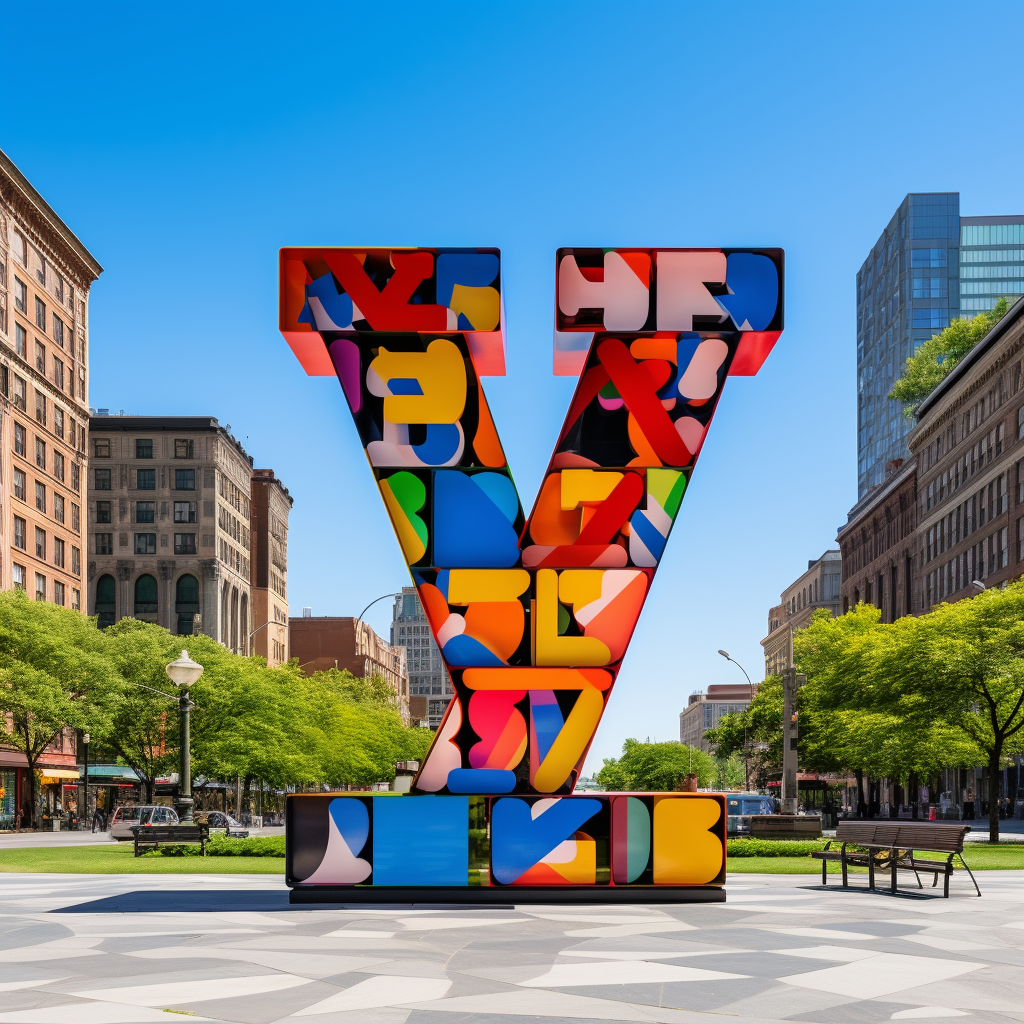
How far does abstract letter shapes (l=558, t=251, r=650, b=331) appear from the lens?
1811cm

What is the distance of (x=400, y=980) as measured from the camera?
1135 centimetres

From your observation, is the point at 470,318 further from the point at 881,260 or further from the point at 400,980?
→ the point at 881,260

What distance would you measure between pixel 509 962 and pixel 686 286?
385 inches

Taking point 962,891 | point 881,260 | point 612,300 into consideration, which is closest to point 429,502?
point 612,300

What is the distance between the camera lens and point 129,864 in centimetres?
2862

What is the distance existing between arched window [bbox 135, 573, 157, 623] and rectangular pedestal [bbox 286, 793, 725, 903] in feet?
371

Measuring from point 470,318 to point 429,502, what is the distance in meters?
2.63

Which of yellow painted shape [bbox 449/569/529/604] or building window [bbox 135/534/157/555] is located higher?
building window [bbox 135/534/157/555]

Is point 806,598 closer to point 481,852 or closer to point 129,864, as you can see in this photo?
point 129,864

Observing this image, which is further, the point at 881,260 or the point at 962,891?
the point at 881,260

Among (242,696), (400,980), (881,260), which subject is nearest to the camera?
(400,980)

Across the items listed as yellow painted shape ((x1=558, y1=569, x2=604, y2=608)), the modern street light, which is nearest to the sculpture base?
yellow painted shape ((x1=558, y1=569, x2=604, y2=608))

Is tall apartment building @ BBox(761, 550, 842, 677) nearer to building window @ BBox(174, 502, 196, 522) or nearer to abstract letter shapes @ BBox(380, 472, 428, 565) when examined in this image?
building window @ BBox(174, 502, 196, 522)

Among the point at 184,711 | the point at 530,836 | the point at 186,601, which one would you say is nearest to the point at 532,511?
the point at 530,836
